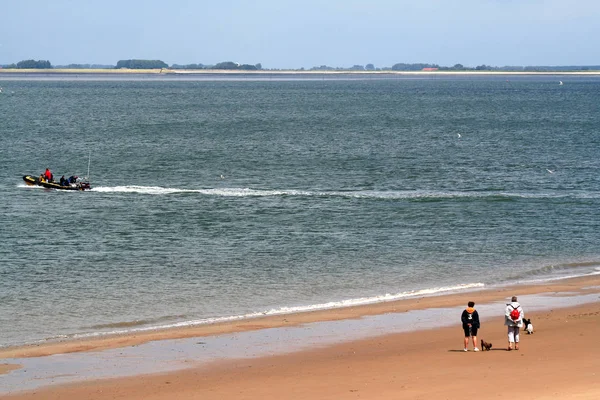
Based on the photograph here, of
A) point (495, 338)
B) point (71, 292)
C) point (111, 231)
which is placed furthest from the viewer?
point (111, 231)

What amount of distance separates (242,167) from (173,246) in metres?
37.4

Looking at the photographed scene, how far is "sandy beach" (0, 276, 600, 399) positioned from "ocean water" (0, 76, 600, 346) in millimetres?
5884

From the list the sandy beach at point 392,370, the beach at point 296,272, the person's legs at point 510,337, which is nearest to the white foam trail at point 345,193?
the beach at point 296,272

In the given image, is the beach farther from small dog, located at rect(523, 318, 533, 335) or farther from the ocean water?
small dog, located at rect(523, 318, 533, 335)

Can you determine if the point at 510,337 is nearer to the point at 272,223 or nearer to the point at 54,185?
the point at 272,223

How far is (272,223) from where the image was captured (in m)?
51.7

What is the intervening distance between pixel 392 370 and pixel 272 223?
2881 cm

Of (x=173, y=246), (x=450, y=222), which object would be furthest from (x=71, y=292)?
(x=450, y=222)

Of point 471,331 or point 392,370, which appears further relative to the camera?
point 471,331

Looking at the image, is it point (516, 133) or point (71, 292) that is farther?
point (516, 133)

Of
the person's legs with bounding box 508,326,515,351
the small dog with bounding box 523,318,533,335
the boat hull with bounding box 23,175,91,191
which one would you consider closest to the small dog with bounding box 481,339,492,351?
the person's legs with bounding box 508,326,515,351

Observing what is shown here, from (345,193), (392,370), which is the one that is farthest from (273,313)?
(345,193)

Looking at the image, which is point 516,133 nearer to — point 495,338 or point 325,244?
point 325,244

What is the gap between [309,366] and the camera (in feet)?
79.0
